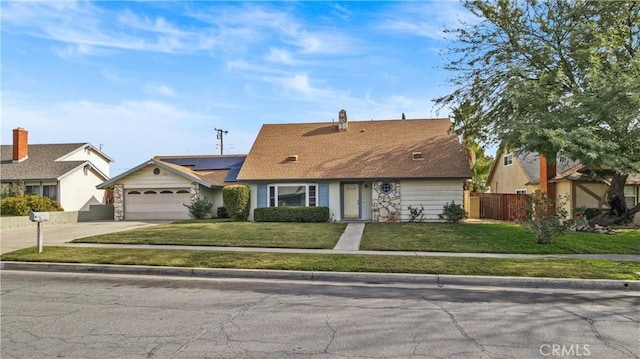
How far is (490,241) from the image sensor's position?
1346cm

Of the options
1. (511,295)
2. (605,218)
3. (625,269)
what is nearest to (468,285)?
(511,295)

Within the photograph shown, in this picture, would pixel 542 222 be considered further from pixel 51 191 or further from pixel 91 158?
pixel 91 158

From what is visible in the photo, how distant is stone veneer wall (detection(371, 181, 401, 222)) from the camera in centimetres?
2136

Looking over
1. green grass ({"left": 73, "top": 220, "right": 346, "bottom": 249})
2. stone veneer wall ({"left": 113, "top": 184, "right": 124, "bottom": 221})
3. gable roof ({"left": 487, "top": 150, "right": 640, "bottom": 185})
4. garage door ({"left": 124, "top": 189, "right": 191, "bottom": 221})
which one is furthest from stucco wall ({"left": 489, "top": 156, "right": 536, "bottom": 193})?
stone veneer wall ({"left": 113, "top": 184, "right": 124, "bottom": 221})

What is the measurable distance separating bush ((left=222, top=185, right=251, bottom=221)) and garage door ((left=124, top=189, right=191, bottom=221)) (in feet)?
13.8

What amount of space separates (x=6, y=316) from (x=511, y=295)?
25.9 feet

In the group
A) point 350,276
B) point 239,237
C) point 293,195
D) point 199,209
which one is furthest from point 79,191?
point 350,276

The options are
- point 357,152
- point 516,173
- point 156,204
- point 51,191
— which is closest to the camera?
point 357,152

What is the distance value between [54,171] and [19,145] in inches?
190

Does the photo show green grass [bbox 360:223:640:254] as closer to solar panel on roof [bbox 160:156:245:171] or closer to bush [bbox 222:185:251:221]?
bush [bbox 222:185:251:221]

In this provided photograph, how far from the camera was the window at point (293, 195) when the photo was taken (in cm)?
2211

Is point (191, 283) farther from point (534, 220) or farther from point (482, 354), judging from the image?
point (534, 220)

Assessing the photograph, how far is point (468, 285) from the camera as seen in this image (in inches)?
329

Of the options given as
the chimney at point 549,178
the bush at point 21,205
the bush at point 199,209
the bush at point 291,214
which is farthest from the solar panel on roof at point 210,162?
the chimney at point 549,178
